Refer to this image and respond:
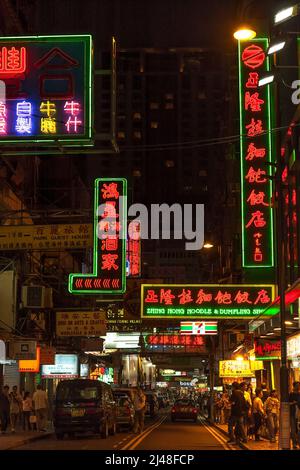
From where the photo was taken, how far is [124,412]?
3222cm

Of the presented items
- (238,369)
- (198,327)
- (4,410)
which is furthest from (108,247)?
(4,410)

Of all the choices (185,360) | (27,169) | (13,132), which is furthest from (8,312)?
(185,360)

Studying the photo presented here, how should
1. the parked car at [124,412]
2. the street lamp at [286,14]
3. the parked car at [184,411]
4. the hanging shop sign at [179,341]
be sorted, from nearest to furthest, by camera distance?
1. the street lamp at [286,14]
2. the parked car at [124,412]
3. the parked car at [184,411]
4. the hanging shop sign at [179,341]

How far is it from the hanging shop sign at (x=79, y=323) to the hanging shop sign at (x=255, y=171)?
684 centimetres

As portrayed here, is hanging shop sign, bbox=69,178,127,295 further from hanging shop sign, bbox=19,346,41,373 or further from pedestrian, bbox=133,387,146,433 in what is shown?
pedestrian, bbox=133,387,146,433

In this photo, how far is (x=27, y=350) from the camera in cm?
2791

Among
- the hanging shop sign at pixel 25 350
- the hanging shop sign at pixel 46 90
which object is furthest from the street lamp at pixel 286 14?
the hanging shop sign at pixel 25 350

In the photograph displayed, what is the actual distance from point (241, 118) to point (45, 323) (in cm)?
1598

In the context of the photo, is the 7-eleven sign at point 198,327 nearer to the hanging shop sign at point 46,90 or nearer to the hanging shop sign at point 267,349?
the hanging shop sign at point 267,349

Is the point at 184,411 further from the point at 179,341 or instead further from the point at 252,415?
the point at 252,415

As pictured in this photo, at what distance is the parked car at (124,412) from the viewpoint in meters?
31.8

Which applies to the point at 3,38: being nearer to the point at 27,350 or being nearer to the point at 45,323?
the point at 27,350

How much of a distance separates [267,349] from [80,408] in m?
7.00
